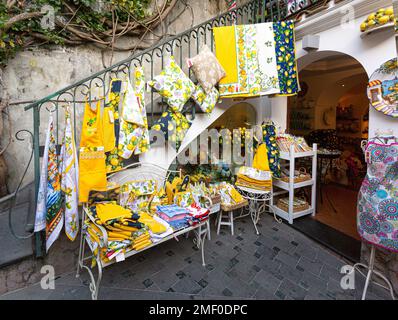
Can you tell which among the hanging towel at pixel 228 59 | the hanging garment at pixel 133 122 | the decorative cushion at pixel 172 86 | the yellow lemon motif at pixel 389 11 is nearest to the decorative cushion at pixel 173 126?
the decorative cushion at pixel 172 86

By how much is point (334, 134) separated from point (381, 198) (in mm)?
4348

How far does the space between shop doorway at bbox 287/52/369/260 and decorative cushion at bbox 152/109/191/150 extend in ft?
7.23

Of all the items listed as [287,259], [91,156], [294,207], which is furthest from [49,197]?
[294,207]

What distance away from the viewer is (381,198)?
5.63 feet

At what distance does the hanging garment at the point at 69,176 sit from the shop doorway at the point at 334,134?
9.67 feet

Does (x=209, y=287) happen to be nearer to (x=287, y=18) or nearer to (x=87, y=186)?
(x=87, y=186)

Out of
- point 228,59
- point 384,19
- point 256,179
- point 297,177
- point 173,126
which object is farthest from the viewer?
point 297,177

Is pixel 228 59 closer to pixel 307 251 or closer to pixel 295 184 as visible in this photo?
pixel 295 184

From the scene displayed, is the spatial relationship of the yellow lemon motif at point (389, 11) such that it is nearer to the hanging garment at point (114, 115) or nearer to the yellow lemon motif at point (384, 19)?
the yellow lemon motif at point (384, 19)

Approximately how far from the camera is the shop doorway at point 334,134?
2.96 m

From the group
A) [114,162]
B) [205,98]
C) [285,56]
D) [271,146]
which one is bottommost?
[114,162]

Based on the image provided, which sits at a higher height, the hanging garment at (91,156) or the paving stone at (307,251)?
the hanging garment at (91,156)

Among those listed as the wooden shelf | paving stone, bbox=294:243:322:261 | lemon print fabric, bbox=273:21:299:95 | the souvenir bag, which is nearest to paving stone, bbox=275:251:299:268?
paving stone, bbox=294:243:322:261
